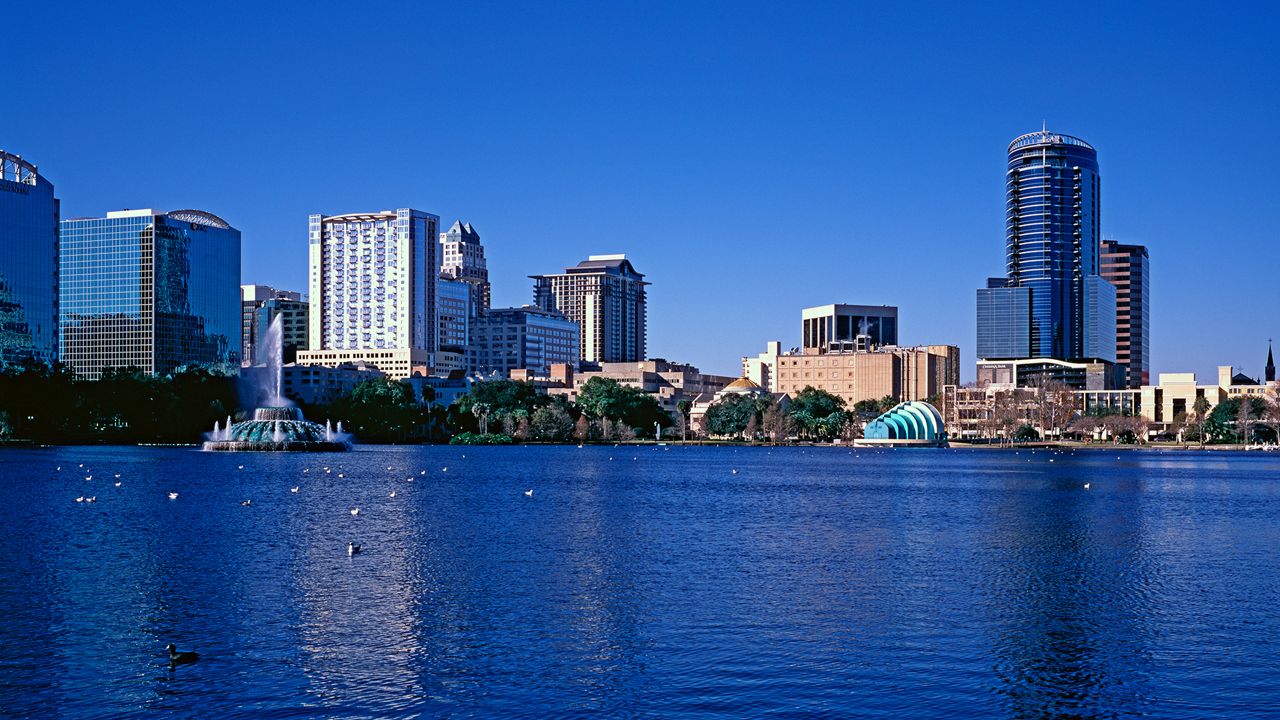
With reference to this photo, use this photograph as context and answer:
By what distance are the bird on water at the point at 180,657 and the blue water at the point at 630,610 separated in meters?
0.28

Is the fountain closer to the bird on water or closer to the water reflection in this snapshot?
the water reflection

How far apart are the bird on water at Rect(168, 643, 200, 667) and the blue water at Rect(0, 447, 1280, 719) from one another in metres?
0.28

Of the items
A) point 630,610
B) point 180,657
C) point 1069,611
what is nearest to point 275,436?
point 630,610

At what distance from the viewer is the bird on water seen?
29.6 m

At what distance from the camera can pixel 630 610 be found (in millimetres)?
36812

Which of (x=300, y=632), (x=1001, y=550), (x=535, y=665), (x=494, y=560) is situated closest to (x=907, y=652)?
(x=535, y=665)

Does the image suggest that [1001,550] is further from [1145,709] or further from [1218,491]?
[1218,491]

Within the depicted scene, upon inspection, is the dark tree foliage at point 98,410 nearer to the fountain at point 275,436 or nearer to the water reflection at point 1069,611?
the fountain at point 275,436

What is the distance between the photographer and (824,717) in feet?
85.3

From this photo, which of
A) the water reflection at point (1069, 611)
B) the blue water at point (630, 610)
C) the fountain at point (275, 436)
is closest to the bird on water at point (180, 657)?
the blue water at point (630, 610)

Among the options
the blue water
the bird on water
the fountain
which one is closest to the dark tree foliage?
the fountain

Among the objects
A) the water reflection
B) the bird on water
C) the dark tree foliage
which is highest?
the dark tree foliage

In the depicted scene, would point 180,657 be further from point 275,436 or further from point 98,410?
point 98,410

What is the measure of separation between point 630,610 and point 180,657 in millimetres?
12100
